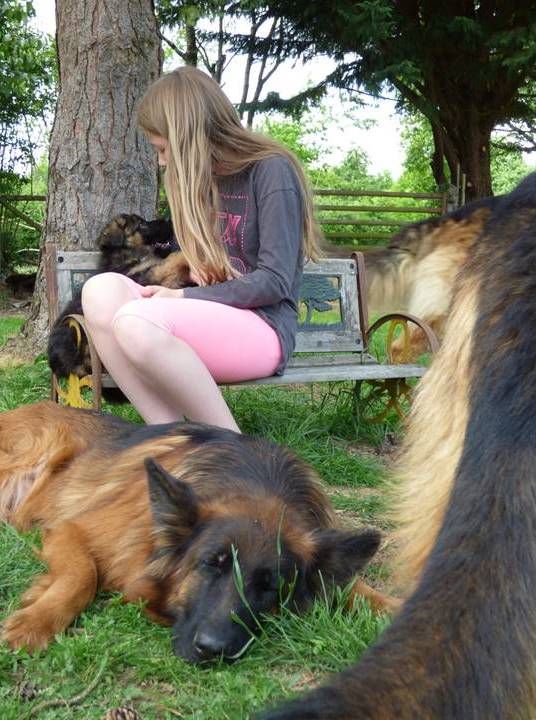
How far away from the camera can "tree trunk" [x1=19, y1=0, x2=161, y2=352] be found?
22.1 ft

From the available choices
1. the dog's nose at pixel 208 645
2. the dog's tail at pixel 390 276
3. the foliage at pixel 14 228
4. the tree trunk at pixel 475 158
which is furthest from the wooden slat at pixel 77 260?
the tree trunk at pixel 475 158

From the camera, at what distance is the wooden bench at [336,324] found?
520 centimetres

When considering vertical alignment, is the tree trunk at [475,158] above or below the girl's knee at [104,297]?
above

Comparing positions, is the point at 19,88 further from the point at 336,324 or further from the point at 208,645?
the point at 208,645

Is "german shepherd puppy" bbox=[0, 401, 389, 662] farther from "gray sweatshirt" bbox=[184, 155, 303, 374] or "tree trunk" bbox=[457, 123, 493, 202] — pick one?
"tree trunk" bbox=[457, 123, 493, 202]

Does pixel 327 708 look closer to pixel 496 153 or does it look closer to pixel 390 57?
pixel 390 57

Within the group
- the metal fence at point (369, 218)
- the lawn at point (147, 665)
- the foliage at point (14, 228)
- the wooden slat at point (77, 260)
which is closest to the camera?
the lawn at point (147, 665)

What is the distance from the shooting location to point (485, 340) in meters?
1.60

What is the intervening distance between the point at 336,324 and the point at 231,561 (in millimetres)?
3322

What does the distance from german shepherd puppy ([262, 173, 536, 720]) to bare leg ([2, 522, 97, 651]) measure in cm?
134

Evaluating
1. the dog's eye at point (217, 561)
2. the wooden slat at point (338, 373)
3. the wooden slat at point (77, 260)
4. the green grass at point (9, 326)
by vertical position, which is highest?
the wooden slat at point (77, 260)

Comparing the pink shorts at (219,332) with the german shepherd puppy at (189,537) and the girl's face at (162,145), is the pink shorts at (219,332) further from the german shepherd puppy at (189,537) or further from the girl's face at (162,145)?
the girl's face at (162,145)

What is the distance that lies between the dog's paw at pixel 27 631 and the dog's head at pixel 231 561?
395mm

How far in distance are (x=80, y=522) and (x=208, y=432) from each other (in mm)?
636
